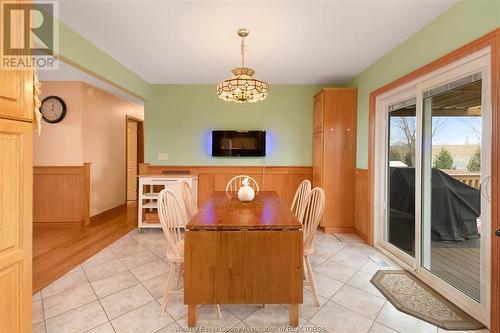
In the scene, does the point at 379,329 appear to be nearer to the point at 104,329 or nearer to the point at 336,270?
the point at 336,270

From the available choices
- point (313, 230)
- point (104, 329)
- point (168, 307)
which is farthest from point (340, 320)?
point (104, 329)

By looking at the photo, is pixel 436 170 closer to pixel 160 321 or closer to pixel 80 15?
pixel 160 321

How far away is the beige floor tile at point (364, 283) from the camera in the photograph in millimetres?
2285

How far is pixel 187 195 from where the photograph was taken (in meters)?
2.73

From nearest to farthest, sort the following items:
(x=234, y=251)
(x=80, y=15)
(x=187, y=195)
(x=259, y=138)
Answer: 1. (x=234, y=251)
2. (x=80, y=15)
3. (x=187, y=195)
4. (x=259, y=138)

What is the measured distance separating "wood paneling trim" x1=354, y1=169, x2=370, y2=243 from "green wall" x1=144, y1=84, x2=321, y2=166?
1079 mm

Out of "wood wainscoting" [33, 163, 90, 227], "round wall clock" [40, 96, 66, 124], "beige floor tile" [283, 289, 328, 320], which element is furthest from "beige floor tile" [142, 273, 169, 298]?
"round wall clock" [40, 96, 66, 124]

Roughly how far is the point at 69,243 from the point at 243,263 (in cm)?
302

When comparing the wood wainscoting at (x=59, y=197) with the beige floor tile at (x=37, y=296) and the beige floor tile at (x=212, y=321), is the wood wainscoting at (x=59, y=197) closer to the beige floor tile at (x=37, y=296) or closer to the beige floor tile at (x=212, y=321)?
the beige floor tile at (x=37, y=296)

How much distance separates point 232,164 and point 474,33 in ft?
11.5

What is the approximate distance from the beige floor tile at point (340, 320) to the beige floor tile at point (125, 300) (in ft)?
4.66

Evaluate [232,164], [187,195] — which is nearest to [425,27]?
[187,195]

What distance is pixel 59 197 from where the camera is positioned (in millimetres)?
4145

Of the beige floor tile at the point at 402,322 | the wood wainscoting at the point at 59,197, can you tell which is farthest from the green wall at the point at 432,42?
the wood wainscoting at the point at 59,197
